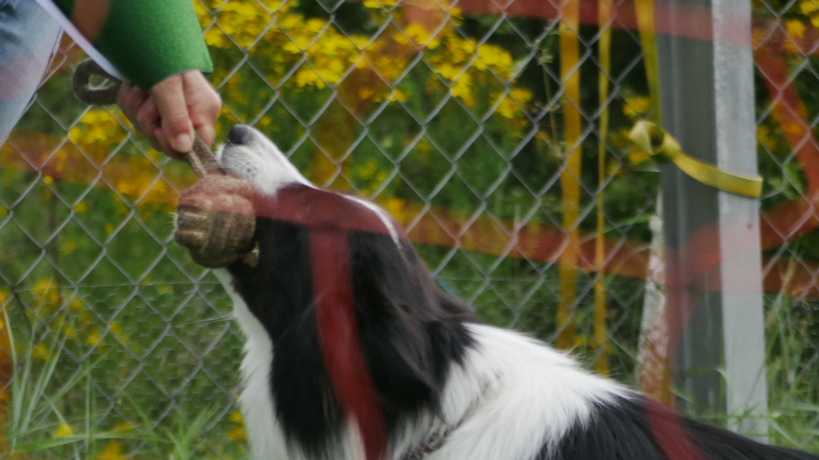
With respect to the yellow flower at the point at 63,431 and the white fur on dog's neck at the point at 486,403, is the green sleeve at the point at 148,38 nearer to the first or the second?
the white fur on dog's neck at the point at 486,403

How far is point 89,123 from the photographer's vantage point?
2.38 meters

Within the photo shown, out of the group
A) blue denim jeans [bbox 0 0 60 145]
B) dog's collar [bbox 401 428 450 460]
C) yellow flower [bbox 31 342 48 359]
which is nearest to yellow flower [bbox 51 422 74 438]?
yellow flower [bbox 31 342 48 359]

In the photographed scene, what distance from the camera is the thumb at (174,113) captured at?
142 centimetres

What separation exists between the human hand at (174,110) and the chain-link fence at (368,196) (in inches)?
26.9

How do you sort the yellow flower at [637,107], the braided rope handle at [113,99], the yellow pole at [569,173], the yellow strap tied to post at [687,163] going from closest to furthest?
1. the braided rope handle at [113,99]
2. the yellow strap tied to post at [687,163]
3. the yellow pole at [569,173]
4. the yellow flower at [637,107]

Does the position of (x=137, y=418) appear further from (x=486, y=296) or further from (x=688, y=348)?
(x=688, y=348)

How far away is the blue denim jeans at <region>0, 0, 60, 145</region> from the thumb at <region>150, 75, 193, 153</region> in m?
0.21

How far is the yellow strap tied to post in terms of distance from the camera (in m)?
2.00

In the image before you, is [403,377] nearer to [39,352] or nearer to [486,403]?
[486,403]

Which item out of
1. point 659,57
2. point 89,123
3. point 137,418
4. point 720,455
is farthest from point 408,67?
point 720,455

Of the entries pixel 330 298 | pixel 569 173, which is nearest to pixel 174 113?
pixel 330 298

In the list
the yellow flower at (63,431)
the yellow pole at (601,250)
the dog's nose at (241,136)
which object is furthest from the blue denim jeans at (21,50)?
the yellow pole at (601,250)

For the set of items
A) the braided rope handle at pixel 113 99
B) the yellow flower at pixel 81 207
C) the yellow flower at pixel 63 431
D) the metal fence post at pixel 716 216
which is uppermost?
the metal fence post at pixel 716 216

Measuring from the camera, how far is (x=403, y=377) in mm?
1437
